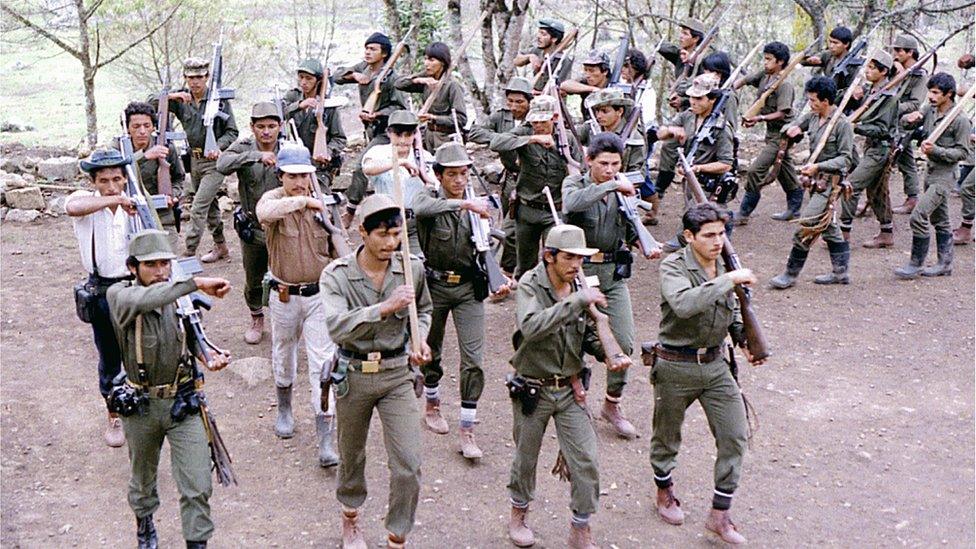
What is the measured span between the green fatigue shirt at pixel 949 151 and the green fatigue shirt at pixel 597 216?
4570 mm

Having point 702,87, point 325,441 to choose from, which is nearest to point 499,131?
point 702,87

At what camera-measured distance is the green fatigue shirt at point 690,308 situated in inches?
211

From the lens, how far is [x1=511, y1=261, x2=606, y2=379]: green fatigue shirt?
5.32 m

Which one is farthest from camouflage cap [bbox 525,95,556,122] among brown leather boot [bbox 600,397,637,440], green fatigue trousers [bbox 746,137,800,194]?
green fatigue trousers [bbox 746,137,800,194]

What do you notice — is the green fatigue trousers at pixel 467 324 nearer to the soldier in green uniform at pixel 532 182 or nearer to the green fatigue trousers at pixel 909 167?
the soldier in green uniform at pixel 532 182

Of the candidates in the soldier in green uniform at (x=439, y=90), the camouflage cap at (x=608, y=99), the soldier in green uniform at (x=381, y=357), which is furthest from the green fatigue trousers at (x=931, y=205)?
the soldier in green uniform at (x=381, y=357)

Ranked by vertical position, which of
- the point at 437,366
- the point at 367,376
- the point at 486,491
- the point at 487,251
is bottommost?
the point at 486,491

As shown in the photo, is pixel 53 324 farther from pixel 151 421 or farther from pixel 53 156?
pixel 53 156

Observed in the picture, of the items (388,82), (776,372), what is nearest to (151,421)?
(776,372)

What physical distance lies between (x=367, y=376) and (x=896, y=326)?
231 inches

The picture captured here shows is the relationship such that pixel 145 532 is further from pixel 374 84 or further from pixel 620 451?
pixel 374 84

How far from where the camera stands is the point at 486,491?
6336mm

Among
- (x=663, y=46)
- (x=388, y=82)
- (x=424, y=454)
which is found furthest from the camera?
(x=663, y=46)

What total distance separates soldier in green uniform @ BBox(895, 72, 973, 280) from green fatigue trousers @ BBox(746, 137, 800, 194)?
146 centimetres
